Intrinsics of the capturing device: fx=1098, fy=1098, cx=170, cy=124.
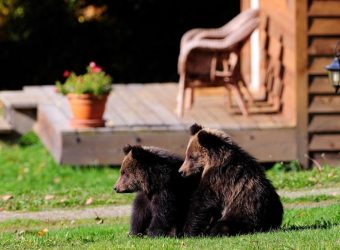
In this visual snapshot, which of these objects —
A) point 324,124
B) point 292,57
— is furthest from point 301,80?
point 324,124

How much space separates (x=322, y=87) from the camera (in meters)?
13.7

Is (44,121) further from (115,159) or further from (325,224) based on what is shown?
(325,224)

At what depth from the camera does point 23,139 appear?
1678 cm

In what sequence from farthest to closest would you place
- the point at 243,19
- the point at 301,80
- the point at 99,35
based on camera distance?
the point at 99,35, the point at 243,19, the point at 301,80

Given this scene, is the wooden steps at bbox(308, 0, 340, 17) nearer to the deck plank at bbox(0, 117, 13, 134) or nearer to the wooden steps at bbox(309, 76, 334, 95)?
the wooden steps at bbox(309, 76, 334, 95)

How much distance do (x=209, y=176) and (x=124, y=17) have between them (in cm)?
1464

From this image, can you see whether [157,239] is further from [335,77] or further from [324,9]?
[324,9]

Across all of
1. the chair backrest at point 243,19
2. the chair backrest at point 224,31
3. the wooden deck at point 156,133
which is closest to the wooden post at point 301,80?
the wooden deck at point 156,133

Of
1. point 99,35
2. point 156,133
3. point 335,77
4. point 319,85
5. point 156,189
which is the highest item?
point 335,77

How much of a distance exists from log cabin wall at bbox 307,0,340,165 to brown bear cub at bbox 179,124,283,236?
5.80 metres

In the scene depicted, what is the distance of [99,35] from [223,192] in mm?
14112

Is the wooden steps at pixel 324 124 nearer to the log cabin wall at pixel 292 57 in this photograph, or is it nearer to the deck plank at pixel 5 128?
the log cabin wall at pixel 292 57

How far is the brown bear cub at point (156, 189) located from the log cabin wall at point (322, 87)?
5740 millimetres

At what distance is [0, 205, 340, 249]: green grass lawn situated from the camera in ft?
24.3
